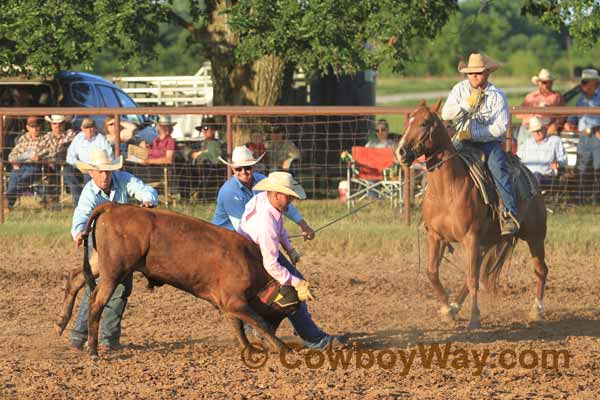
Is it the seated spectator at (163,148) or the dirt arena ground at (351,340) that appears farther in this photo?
the seated spectator at (163,148)

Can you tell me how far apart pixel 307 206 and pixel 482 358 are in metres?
7.35

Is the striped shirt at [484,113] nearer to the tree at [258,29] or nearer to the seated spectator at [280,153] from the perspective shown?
the seated spectator at [280,153]

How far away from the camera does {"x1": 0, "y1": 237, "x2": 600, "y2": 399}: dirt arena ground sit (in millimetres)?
7270

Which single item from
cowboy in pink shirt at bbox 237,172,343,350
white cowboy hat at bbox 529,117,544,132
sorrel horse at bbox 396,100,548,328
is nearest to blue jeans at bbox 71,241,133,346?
cowboy in pink shirt at bbox 237,172,343,350

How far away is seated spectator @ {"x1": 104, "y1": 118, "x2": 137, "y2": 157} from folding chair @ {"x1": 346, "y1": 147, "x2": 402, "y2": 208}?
3011mm

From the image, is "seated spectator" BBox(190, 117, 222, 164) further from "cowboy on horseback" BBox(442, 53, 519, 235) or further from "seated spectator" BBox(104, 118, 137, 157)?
"cowboy on horseback" BBox(442, 53, 519, 235)

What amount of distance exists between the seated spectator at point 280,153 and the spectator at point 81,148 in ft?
Answer: 7.72

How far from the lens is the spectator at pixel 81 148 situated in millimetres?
14719

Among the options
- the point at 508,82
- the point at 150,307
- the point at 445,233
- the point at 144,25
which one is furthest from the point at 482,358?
the point at 508,82

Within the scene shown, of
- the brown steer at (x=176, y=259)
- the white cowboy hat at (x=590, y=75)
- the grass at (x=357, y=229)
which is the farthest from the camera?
the white cowboy hat at (x=590, y=75)

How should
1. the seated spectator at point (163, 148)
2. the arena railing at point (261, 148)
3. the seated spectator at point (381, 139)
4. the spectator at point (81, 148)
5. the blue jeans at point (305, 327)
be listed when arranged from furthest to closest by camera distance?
the seated spectator at point (381, 139) < the seated spectator at point (163, 148) < the spectator at point (81, 148) < the arena railing at point (261, 148) < the blue jeans at point (305, 327)

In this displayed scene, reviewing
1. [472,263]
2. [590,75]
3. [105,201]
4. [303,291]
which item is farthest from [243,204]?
[590,75]

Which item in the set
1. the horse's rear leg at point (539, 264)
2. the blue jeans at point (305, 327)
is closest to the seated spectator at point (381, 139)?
the horse's rear leg at point (539, 264)

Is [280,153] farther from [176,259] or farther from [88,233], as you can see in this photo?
[176,259]
